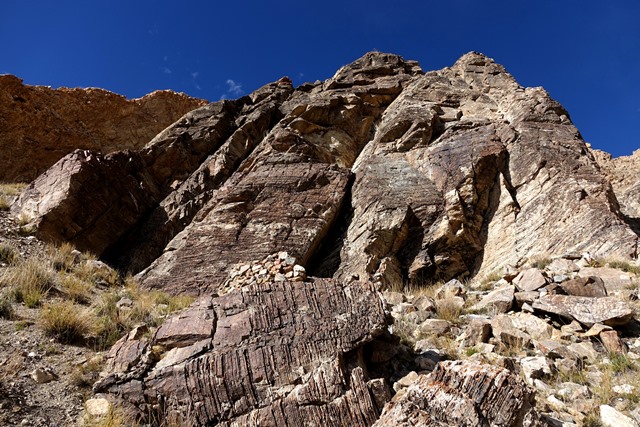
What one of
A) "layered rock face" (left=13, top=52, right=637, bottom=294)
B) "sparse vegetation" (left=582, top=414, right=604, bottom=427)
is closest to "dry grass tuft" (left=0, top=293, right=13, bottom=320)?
"layered rock face" (left=13, top=52, right=637, bottom=294)

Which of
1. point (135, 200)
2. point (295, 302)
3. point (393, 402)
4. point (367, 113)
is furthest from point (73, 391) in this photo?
point (367, 113)

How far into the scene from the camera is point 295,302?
21.3 ft

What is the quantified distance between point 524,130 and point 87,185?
52.3 feet

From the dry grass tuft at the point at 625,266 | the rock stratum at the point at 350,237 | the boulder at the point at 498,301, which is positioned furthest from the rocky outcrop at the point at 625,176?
the boulder at the point at 498,301

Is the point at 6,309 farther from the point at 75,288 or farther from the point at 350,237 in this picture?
the point at 350,237

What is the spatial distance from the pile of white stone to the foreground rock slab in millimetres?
2784

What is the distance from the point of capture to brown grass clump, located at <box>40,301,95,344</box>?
6.26 meters

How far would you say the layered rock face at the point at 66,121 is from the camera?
23.3 meters

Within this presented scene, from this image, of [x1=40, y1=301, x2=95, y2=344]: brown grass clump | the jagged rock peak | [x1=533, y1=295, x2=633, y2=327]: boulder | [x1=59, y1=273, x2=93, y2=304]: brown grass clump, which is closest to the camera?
[x1=40, y1=301, x2=95, y2=344]: brown grass clump

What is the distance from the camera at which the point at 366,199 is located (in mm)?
14430

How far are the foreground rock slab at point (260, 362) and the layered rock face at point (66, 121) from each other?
22.4 metres

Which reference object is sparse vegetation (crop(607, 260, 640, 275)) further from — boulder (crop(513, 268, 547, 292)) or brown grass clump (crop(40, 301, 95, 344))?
brown grass clump (crop(40, 301, 95, 344))

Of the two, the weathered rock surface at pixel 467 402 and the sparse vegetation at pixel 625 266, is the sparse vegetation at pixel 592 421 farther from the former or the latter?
the sparse vegetation at pixel 625 266

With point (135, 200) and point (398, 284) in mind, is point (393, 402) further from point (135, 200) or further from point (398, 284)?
point (135, 200)
